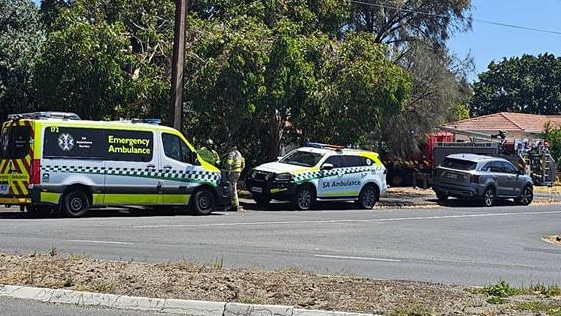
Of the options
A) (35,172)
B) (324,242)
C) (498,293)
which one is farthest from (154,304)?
(35,172)

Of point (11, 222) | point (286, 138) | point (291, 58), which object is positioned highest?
point (291, 58)

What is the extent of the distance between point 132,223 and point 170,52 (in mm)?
9121

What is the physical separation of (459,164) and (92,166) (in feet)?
52.4

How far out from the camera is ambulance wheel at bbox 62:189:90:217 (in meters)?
18.9

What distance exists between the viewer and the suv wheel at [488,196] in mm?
30572

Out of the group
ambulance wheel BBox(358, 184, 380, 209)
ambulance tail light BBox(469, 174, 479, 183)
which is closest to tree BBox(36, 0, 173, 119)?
ambulance wheel BBox(358, 184, 380, 209)

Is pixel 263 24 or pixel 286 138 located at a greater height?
pixel 263 24

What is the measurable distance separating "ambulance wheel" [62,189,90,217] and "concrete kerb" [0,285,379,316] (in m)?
10.1

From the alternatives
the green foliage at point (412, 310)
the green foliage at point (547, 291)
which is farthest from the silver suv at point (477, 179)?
the green foliage at point (412, 310)

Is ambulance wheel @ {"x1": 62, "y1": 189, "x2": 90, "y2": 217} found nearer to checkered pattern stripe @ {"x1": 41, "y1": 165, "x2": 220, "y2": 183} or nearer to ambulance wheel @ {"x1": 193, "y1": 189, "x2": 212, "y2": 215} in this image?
checkered pattern stripe @ {"x1": 41, "y1": 165, "x2": 220, "y2": 183}

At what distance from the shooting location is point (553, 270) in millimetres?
13188

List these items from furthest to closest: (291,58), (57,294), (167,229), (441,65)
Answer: (441,65) → (291,58) → (167,229) → (57,294)

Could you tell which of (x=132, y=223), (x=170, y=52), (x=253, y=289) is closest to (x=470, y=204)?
(x=170, y=52)

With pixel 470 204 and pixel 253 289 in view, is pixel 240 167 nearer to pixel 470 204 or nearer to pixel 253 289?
pixel 470 204
